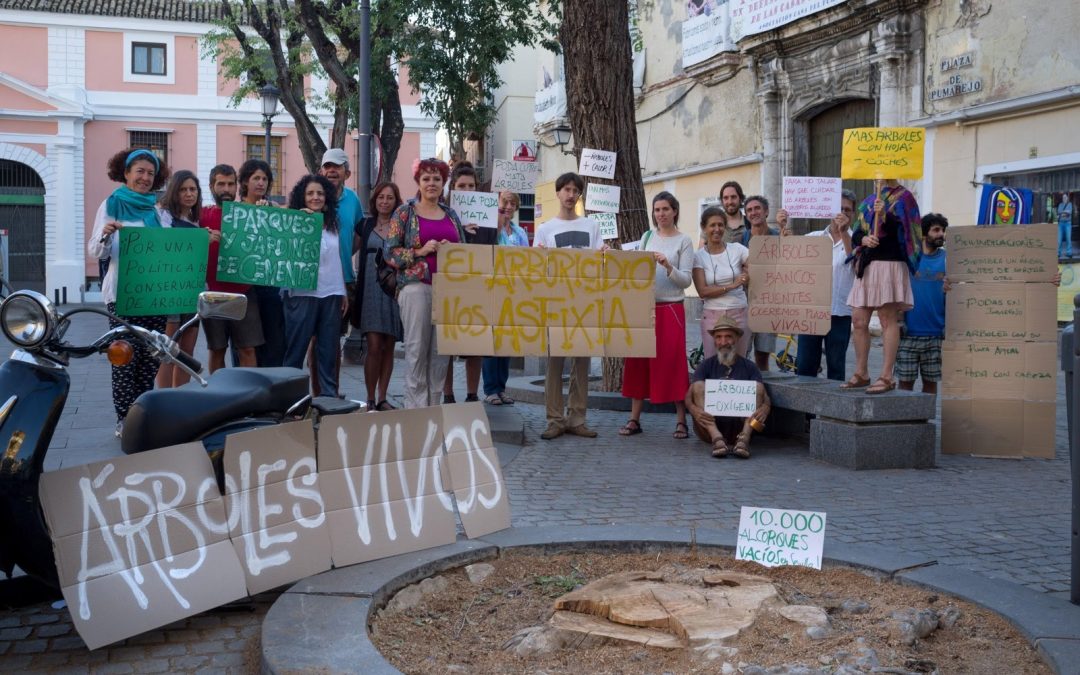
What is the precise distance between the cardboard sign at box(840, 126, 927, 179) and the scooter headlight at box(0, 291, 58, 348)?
229 inches

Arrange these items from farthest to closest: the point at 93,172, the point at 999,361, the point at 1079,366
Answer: the point at 93,172 < the point at 999,361 < the point at 1079,366

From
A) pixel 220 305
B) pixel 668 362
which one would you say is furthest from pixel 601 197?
pixel 220 305

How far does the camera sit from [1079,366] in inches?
160

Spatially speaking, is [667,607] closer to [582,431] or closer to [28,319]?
[28,319]

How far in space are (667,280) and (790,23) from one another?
12777mm

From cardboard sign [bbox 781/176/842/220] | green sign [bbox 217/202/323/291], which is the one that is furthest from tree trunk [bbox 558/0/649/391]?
green sign [bbox 217/202/323/291]

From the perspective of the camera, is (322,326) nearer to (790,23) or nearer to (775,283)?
(775,283)

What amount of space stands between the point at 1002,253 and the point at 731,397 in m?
2.15

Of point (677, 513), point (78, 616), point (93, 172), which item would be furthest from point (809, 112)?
point (93, 172)

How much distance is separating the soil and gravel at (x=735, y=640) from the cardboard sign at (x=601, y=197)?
18.2 feet

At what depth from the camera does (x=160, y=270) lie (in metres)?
7.02

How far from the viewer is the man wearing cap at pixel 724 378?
25.4 feet

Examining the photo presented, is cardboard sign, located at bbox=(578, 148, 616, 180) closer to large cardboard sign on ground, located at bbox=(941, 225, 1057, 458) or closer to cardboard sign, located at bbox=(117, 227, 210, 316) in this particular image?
large cardboard sign on ground, located at bbox=(941, 225, 1057, 458)

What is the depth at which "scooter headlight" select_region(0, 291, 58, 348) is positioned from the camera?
11.5 feet
